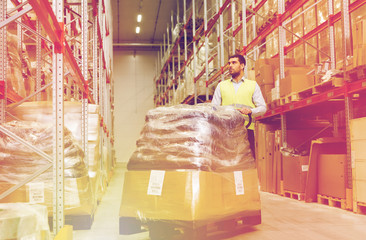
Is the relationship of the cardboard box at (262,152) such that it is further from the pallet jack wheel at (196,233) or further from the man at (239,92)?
the pallet jack wheel at (196,233)

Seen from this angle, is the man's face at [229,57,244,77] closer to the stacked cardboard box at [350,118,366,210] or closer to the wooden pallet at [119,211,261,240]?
the stacked cardboard box at [350,118,366,210]

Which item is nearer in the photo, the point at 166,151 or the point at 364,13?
the point at 166,151

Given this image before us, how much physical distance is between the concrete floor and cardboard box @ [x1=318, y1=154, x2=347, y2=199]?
8.8 inches

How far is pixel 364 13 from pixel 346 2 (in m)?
0.88

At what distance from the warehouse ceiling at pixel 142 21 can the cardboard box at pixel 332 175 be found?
12.4 meters

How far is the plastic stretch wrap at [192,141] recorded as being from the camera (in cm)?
329

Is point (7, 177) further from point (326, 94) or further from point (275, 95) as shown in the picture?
point (275, 95)

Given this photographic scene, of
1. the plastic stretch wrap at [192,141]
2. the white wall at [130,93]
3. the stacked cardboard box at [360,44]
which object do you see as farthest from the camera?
the white wall at [130,93]

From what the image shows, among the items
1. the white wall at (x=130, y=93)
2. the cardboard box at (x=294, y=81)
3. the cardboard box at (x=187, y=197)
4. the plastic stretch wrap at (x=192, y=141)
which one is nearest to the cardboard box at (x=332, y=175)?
the cardboard box at (x=294, y=81)

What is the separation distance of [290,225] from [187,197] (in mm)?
1509

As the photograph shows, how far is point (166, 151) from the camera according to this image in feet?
11.0

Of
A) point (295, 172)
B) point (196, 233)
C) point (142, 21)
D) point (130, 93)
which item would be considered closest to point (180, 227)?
point (196, 233)

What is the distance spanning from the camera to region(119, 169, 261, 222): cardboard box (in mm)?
3037

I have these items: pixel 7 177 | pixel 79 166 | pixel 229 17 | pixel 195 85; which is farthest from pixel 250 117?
pixel 195 85
